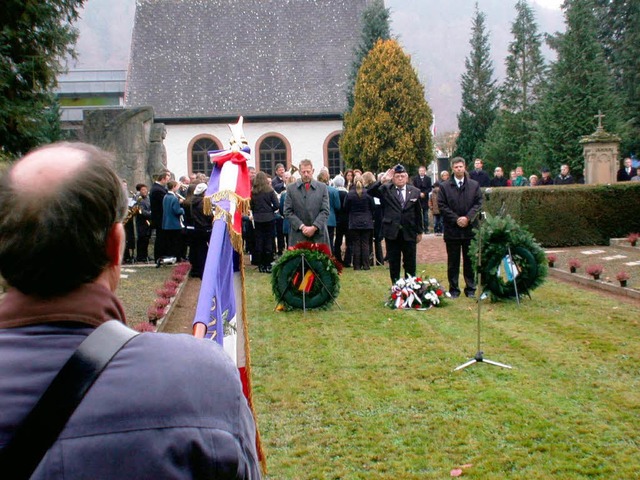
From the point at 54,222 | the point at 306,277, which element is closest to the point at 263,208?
the point at 306,277

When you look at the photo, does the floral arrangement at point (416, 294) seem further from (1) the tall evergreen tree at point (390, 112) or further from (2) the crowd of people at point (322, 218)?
(1) the tall evergreen tree at point (390, 112)

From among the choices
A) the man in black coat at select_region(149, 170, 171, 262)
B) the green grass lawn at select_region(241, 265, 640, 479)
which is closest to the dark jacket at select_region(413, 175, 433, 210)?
the man in black coat at select_region(149, 170, 171, 262)

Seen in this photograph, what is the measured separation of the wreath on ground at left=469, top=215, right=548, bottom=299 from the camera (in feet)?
40.0

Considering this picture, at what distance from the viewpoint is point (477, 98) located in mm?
59094

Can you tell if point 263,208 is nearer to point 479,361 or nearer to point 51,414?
point 479,361

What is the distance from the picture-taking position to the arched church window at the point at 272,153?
4484 centimetres

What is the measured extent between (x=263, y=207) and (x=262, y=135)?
93.5ft

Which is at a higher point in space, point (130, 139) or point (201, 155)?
point (201, 155)

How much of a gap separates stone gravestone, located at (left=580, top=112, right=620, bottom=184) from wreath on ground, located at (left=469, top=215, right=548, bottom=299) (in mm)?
13409

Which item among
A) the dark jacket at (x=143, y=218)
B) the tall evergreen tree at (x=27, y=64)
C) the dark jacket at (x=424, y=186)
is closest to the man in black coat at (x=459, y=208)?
the tall evergreen tree at (x=27, y=64)

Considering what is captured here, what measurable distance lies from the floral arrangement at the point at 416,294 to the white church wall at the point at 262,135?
32321mm

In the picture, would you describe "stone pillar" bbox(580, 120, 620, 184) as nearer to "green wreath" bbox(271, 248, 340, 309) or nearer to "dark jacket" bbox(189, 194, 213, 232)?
"dark jacket" bbox(189, 194, 213, 232)

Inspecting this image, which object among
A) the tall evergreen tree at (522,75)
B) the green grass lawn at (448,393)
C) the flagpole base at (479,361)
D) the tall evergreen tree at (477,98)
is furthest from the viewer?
the tall evergreen tree at (477,98)

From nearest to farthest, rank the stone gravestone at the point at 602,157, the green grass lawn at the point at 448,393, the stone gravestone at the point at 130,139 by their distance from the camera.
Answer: the green grass lawn at the point at 448,393 → the stone gravestone at the point at 602,157 → the stone gravestone at the point at 130,139
